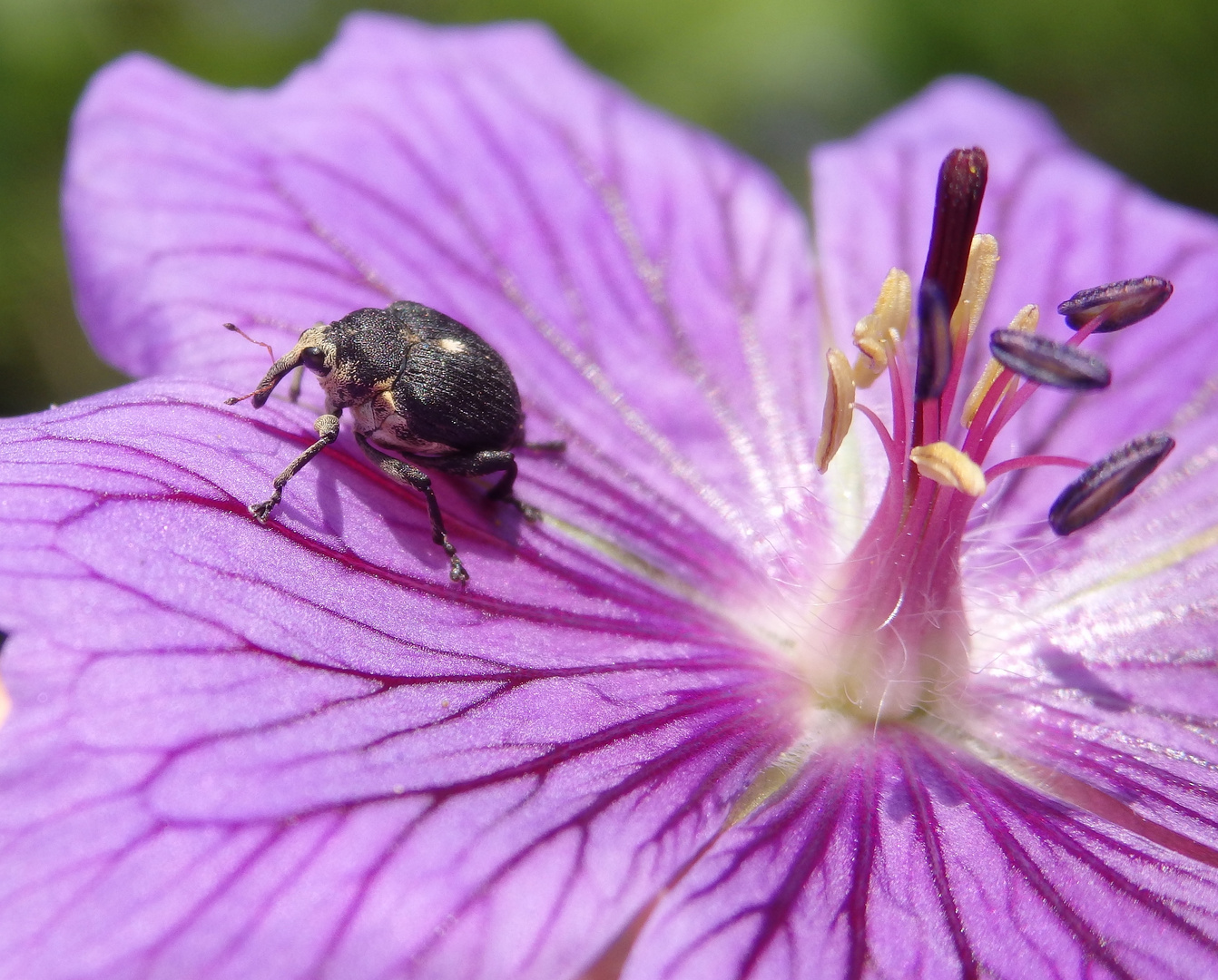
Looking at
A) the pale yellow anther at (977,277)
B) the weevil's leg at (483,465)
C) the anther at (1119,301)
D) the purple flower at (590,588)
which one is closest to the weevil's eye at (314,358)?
the purple flower at (590,588)

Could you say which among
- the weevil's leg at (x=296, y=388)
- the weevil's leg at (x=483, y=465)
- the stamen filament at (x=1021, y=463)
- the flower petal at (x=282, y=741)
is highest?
the stamen filament at (x=1021, y=463)

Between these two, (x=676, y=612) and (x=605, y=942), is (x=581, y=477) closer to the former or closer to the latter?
(x=676, y=612)

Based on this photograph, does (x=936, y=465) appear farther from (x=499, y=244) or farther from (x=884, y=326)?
(x=499, y=244)

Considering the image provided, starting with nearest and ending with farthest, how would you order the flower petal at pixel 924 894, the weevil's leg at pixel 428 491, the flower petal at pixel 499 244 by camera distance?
the flower petal at pixel 924 894
the weevil's leg at pixel 428 491
the flower petal at pixel 499 244

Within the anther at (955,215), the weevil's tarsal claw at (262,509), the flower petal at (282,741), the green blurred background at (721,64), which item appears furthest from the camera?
the green blurred background at (721,64)

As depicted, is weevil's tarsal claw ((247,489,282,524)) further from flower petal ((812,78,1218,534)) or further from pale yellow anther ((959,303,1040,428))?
flower petal ((812,78,1218,534))

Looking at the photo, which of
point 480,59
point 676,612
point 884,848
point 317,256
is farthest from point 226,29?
point 884,848

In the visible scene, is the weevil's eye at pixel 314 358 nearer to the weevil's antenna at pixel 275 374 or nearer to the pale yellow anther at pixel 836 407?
the weevil's antenna at pixel 275 374

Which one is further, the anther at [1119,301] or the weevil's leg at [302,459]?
the anther at [1119,301]
